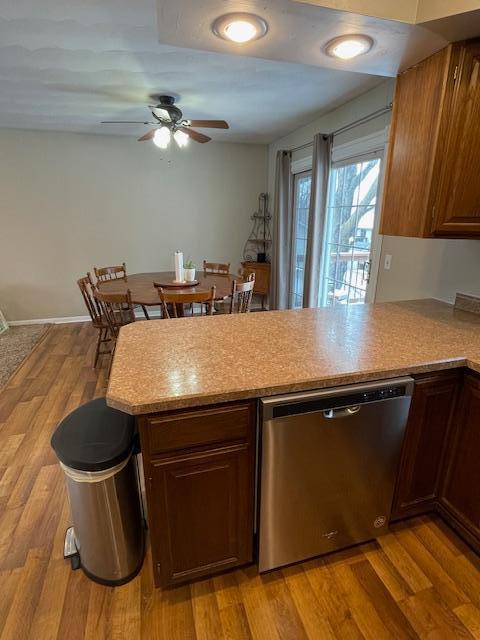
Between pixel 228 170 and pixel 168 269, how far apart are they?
169cm

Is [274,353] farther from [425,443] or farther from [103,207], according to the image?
[103,207]

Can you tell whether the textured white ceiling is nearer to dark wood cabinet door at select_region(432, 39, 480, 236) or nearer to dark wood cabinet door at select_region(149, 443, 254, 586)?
dark wood cabinet door at select_region(432, 39, 480, 236)

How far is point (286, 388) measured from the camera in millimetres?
1135

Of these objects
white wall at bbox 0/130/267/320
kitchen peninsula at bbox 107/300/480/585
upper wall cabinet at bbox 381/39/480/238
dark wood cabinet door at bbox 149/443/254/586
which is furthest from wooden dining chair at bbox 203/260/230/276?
dark wood cabinet door at bbox 149/443/254/586

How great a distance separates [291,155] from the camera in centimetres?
416

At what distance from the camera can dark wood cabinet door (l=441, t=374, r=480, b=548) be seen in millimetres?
1404

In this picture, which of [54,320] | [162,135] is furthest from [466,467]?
[54,320]

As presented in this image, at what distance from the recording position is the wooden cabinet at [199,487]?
111cm

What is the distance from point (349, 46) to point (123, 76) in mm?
1856

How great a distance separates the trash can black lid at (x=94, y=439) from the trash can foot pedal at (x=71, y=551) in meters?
0.56

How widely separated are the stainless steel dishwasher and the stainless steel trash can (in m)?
0.54

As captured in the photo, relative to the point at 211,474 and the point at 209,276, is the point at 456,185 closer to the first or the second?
the point at 211,474

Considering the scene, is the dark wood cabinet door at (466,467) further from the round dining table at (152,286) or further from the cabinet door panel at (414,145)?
the round dining table at (152,286)

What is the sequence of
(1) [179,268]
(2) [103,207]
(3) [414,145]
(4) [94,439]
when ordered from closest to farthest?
(4) [94,439], (3) [414,145], (1) [179,268], (2) [103,207]
